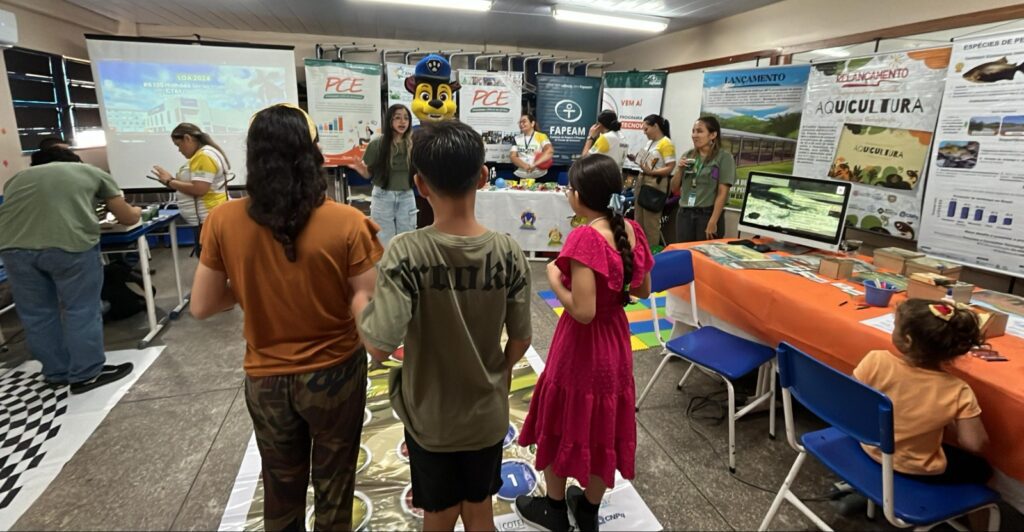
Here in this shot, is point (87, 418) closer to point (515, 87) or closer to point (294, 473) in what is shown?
point (294, 473)

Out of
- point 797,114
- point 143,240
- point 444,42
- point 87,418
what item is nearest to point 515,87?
point 444,42

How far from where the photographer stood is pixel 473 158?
3.46 ft

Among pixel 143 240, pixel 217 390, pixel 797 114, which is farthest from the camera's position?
pixel 797 114

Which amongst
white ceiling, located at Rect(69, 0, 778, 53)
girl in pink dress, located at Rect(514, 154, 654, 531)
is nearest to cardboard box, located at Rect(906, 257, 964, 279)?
girl in pink dress, located at Rect(514, 154, 654, 531)

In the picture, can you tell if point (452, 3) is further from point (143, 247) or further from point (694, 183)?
point (143, 247)

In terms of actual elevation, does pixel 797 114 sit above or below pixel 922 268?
above

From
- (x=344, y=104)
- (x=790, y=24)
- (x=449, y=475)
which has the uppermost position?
(x=790, y=24)

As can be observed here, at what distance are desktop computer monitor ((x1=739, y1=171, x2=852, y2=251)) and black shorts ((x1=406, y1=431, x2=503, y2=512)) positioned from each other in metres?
2.24

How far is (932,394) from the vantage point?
1.43 metres

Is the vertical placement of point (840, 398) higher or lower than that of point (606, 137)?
lower

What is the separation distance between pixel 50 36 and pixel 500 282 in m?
6.23

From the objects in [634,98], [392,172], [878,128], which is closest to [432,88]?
[392,172]

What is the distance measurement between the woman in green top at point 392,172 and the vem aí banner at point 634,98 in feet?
11.4

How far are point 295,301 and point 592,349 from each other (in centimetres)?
87
